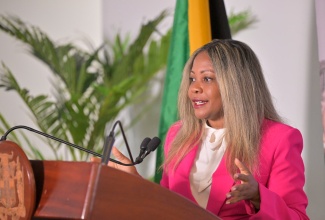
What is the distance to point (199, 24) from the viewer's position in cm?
442

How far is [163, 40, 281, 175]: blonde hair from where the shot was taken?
3.08 meters

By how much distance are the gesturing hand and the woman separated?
0.33 m

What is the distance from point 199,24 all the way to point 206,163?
1.44 metres

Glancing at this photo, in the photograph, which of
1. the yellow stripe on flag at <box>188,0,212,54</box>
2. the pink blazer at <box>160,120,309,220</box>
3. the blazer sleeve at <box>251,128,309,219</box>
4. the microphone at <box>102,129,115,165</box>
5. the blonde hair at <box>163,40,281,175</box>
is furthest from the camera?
the yellow stripe on flag at <box>188,0,212,54</box>

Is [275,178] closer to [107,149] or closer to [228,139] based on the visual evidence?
[228,139]

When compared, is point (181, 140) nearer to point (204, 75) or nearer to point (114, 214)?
point (204, 75)

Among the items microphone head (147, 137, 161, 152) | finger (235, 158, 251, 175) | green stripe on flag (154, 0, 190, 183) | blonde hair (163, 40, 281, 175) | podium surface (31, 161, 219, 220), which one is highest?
green stripe on flag (154, 0, 190, 183)

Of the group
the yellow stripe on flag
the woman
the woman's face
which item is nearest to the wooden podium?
the woman

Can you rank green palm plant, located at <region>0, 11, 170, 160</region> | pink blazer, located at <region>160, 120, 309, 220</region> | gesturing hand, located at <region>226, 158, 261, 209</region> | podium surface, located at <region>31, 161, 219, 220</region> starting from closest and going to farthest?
podium surface, located at <region>31, 161, 219, 220</region> → gesturing hand, located at <region>226, 158, 261, 209</region> → pink blazer, located at <region>160, 120, 309, 220</region> → green palm plant, located at <region>0, 11, 170, 160</region>

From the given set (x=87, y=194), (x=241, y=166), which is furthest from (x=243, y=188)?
(x=87, y=194)

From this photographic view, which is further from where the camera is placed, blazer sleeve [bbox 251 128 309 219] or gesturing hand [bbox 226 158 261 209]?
blazer sleeve [bbox 251 128 309 219]

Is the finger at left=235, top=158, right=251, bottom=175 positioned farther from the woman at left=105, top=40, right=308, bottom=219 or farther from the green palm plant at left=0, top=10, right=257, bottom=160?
the green palm plant at left=0, top=10, right=257, bottom=160

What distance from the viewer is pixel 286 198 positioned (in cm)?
292

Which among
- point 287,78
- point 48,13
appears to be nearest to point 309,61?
point 287,78
